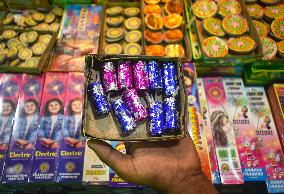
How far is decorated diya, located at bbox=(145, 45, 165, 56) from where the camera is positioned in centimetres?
285

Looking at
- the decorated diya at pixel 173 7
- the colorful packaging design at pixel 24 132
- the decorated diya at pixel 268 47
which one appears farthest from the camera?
the decorated diya at pixel 173 7

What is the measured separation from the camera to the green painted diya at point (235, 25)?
2.90 meters

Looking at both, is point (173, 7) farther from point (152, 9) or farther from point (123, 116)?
point (123, 116)

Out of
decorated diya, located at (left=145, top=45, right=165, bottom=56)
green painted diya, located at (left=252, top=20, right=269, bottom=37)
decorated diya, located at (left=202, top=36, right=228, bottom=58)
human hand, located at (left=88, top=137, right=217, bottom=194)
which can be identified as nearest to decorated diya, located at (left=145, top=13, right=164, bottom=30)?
decorated diya, located at (left=145, top=45, right=165, bottom=56)

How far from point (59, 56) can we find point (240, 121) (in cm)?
179

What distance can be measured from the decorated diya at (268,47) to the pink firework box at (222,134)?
18.8 inches

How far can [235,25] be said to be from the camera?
2.94 metres

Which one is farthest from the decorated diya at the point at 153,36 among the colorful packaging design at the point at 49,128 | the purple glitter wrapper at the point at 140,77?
the purple glitter wrapper at the point at 140,77

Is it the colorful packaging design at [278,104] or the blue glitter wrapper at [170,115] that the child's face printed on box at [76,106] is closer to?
the blue glitter wrapper at [170,115]

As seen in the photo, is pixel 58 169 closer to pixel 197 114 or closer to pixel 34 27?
pixel 197 114

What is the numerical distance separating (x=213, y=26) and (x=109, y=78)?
154cm

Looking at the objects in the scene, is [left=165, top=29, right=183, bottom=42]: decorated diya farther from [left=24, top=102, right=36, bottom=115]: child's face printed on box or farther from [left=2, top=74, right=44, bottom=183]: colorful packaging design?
[left=24, top=102, right=36, bottom=115]: child's face printed on box

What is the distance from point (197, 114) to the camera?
2576 millimetres

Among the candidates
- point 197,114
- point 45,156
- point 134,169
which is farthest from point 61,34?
point 134,169
